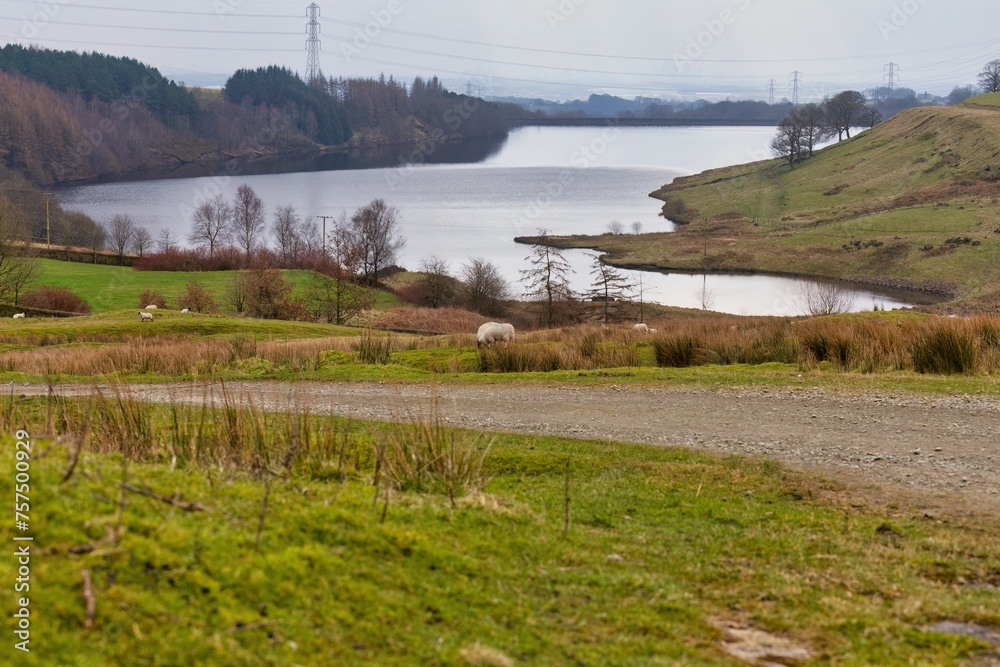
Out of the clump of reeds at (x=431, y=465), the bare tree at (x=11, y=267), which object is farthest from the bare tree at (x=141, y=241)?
the clump of reeds at (x=431, y=465)

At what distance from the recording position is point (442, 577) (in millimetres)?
5652

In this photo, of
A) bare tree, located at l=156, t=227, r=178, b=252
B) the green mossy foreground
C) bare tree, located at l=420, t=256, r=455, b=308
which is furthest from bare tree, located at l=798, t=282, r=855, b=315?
bare tree, located at l=156, t=227, r=178, b=252

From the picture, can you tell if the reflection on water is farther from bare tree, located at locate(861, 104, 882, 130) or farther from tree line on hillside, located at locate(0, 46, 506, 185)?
bare tree, located at locate(861, 104, 882, 130)

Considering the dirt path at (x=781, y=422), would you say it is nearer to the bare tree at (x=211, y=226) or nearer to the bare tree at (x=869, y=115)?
the bare tree at (x=211, y=226)

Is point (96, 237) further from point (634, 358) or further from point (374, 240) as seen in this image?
point (634, 358)

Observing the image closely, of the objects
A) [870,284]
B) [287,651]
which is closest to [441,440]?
[287,651]

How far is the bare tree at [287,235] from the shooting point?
92831 millimetres

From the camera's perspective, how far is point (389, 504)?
7.05 metres

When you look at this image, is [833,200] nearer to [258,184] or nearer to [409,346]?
[258,184]

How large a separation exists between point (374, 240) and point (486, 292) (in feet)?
65.7

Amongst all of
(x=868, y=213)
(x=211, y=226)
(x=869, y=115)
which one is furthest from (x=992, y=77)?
(x=211, y=226)

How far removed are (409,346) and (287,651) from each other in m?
22.7

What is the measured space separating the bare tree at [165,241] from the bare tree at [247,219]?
7.49m

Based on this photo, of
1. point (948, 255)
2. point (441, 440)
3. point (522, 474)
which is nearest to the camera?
point (441, 440)
